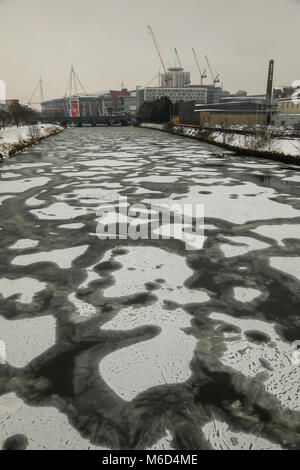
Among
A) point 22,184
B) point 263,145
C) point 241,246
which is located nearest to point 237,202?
point 241,246

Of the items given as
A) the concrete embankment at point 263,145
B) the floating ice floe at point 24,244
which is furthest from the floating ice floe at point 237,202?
the concrete embankment at point 263,145

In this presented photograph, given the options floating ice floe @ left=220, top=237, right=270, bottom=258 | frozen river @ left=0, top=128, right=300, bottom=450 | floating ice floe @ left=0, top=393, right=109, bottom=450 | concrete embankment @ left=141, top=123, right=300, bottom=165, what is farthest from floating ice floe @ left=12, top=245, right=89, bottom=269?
concrete embankment @ left=141, top=123, right=300, bottom=165

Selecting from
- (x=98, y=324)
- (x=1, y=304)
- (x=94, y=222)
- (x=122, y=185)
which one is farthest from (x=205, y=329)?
(x=122, y=185)

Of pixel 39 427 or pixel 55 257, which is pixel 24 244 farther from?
pixel 39 427

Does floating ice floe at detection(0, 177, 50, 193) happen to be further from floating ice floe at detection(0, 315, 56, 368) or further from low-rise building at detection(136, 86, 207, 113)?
low-rise building at detection(136, 86, 207, 113)

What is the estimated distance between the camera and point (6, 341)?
3.59 m

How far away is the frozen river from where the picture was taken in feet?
8.71

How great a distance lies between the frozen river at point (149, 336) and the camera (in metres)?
2.65

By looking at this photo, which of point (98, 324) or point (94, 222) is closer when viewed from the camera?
point (98, 324)

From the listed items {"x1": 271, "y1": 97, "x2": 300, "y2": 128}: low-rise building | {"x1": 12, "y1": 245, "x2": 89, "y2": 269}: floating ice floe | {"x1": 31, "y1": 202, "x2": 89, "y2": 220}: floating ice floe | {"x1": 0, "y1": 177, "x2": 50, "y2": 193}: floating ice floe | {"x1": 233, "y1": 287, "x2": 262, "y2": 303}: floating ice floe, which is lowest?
{"x1": 233, "y1": 287, "x2": 262, "y2": 303}: floating ice floe

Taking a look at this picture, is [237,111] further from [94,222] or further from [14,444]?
[14,444]

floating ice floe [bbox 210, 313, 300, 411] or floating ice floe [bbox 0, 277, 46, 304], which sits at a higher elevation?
floating ice floe [bbox 0, 277, 46, 304]

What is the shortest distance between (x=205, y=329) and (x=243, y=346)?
17.9 inches

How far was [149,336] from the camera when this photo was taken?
370 centimetres
